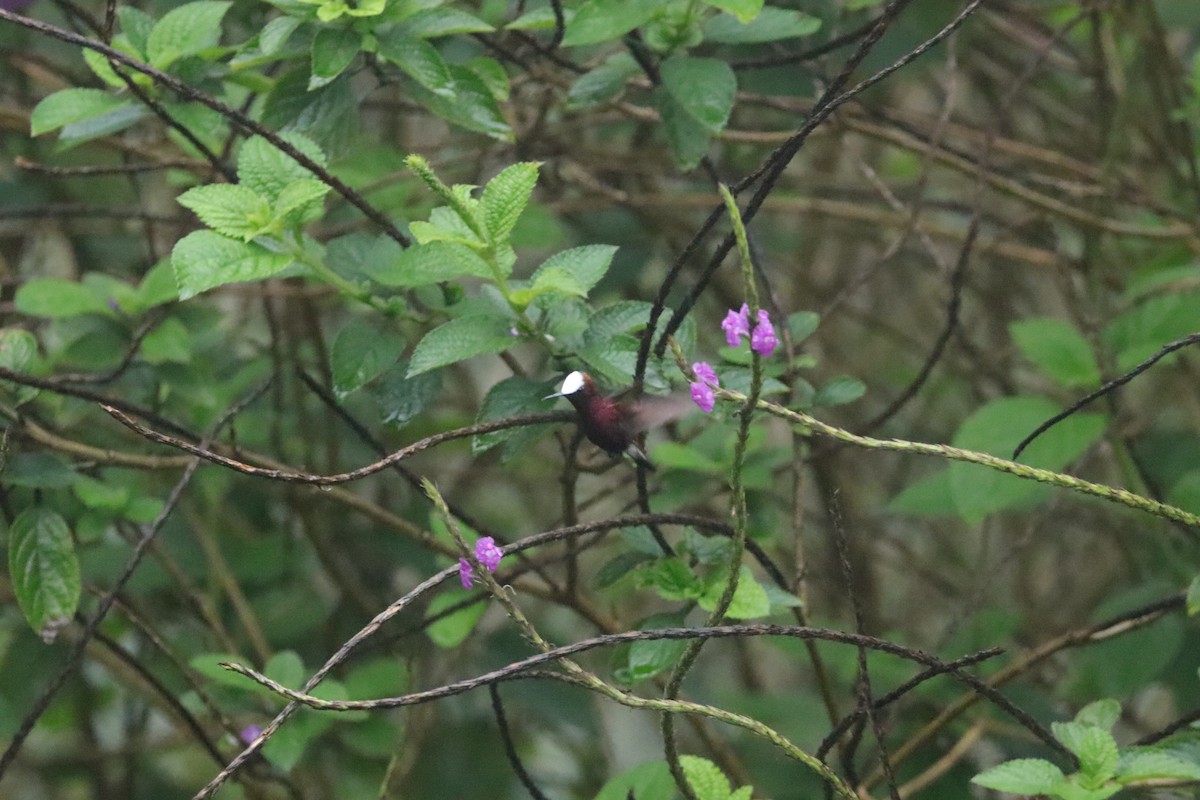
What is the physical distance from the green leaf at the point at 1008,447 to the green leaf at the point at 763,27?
1.62 feet

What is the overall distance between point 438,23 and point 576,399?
0.35 meters

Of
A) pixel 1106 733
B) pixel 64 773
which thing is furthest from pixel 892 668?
pixel 64 773

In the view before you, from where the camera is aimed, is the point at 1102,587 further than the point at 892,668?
Yes

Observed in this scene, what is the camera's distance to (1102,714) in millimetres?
972

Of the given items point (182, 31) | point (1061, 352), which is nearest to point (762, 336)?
point (182, 31)

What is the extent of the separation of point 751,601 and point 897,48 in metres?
1.02

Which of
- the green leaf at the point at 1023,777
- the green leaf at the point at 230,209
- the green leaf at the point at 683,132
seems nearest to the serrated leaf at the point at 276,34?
the green leaf at the point at 230,209

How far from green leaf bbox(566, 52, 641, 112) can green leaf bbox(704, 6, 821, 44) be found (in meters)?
0.08

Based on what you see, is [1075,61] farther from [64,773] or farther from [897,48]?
[64,773]

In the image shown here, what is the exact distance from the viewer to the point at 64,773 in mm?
2025

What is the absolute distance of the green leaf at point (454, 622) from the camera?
45.6 inches

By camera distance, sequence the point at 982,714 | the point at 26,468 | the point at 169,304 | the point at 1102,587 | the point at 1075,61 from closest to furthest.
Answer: the point at 26,468
the point at 169,304
the point at 982,714
the point at 1075,61
the point at 1102,587

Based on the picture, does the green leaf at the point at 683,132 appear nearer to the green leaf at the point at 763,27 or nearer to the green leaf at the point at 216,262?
the green leaf at the point at 763,27

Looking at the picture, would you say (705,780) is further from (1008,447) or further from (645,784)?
(1008,447)
